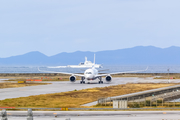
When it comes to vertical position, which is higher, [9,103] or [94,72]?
[94,72]

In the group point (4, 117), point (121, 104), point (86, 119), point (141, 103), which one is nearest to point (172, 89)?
point (141, 103)

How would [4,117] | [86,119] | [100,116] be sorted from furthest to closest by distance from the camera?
[100,116] < [86,119] < [4,117]

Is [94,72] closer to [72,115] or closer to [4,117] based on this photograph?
[72,115]

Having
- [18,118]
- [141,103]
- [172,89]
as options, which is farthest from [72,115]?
[172,89]

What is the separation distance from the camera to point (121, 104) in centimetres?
3572

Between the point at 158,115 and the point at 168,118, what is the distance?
81.2 inches

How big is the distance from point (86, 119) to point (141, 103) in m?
14.4

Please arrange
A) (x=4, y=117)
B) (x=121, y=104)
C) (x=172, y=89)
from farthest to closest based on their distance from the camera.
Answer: (x=172, y=89), (x=121, y=104), (x=4, y=117)

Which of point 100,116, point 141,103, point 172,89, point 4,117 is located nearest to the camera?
point 4,117

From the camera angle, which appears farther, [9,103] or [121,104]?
[9,103]

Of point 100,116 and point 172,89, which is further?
point 172,89

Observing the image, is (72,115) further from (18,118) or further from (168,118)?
(168,118)

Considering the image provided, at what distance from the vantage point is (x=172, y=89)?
63.4 meters

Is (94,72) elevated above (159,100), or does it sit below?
above
